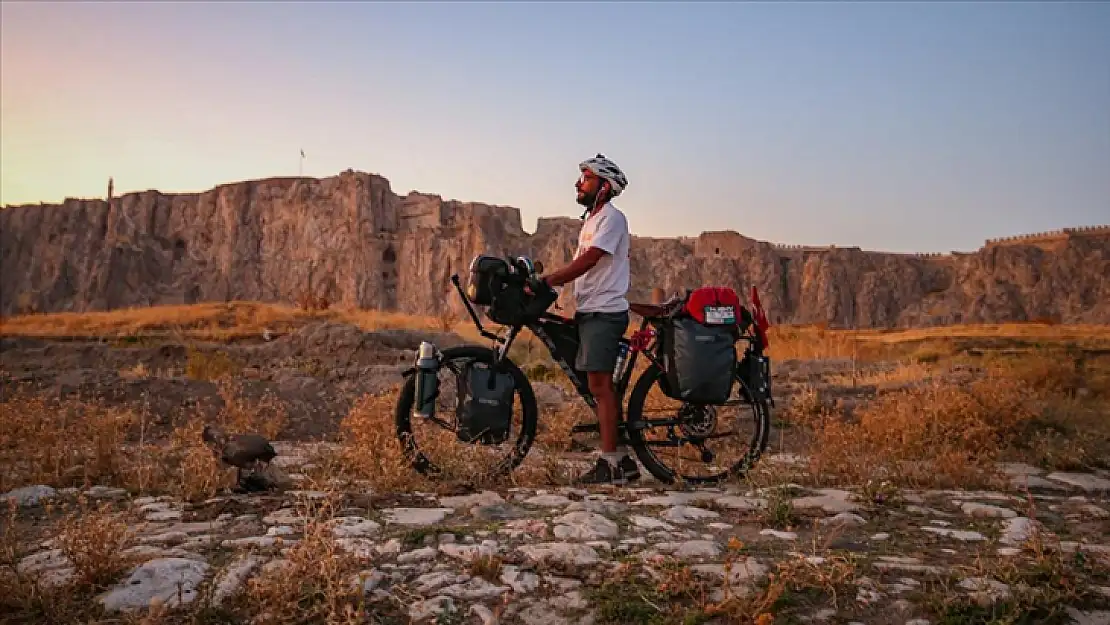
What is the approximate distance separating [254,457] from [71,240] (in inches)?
3578

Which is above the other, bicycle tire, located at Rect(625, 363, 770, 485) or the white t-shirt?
the white t-shirt

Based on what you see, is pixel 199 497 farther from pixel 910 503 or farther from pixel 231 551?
pixel 910 503

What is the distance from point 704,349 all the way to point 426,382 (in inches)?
69.1

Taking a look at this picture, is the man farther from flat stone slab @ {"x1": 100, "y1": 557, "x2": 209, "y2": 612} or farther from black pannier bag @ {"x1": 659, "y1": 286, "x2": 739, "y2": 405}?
flat stone slab @ {"x1": 100, "y1": 557, "x2": 209, "y2": 612}

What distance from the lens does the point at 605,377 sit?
511 cm

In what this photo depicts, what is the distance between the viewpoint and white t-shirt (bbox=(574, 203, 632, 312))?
4.99 m

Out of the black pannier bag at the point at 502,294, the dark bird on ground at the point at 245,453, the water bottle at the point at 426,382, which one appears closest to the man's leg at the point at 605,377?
the black pannier bag at the point at 502,294

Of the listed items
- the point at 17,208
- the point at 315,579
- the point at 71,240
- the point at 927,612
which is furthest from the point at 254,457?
the point at 17,208

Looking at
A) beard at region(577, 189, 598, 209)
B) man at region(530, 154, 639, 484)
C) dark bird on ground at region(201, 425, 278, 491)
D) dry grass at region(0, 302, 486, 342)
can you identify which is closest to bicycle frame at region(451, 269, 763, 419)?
man at region(530, 154, 639, 484)

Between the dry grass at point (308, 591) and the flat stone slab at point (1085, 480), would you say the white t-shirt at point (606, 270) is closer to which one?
the dry grass at point (308, 591)

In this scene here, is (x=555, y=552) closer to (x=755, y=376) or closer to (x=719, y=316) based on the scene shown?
(x=719, y=316)

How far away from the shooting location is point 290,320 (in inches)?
1137

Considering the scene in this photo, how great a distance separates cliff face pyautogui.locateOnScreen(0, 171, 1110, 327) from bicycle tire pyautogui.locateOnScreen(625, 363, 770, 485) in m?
63.3

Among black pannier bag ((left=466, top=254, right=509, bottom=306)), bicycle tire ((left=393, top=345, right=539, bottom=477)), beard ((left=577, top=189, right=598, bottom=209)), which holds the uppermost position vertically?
beard ((left=577, top=189, right=598, bottom=209))
